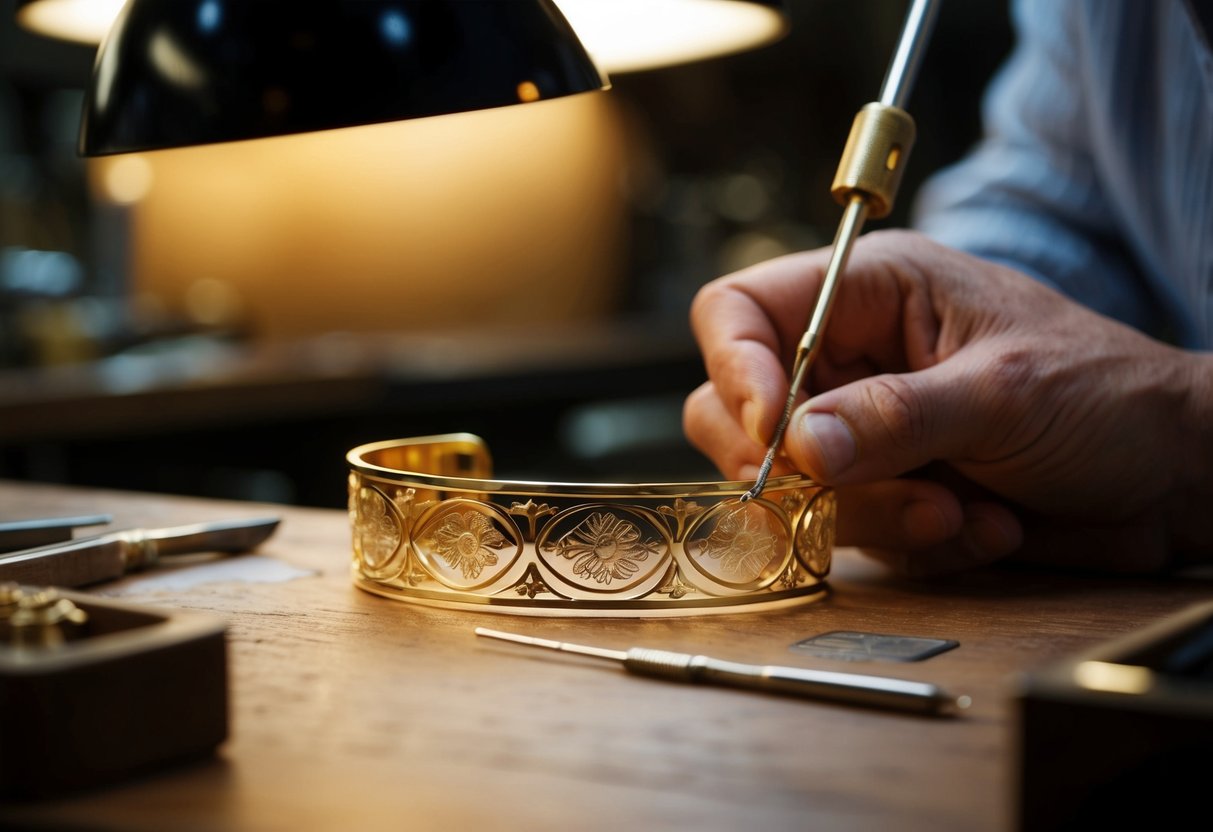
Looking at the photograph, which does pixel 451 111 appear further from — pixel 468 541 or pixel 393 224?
pixel 393 224

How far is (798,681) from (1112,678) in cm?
17

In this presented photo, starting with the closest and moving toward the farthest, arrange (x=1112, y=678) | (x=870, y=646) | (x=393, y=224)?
(x=1112, y=678) → (x=870, y=646) → (x=393, y=224)

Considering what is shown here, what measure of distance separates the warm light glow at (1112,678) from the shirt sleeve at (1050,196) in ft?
2.85

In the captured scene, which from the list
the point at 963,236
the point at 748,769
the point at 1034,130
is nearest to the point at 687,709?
the point at 748,769

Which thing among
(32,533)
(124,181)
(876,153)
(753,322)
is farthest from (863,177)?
(124,181)

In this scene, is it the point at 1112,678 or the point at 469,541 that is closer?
the point at 1112,678

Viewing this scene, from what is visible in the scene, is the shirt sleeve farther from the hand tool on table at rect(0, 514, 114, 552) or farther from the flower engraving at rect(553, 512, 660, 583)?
the hand tool on table at rect(0, 514, 114, 552)

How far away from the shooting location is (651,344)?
332 cm

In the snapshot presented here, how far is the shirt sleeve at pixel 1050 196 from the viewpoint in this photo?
4.14 ft

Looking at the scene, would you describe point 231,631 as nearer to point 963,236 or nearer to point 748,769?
point 748,769

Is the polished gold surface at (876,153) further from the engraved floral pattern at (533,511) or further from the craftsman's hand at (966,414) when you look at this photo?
the engraved floral pattern at (533,511)

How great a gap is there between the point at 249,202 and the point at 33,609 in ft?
11.1

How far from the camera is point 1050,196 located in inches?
50.9

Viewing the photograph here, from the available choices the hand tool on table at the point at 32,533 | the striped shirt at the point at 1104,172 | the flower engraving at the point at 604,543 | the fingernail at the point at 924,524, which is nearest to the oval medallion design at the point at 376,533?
the flower engraving at the point at 604,543
